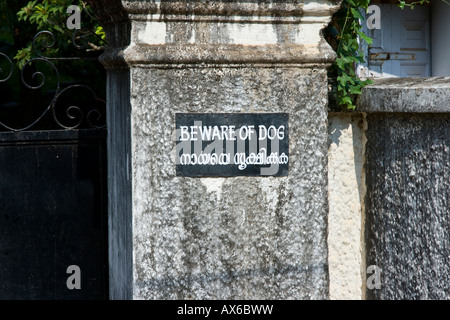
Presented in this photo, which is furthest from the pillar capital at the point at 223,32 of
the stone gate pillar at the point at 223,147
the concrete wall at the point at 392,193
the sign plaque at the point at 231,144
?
the concrete wall at the point at 392,193

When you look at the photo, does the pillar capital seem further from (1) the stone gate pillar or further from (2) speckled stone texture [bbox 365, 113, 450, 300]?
(2) speckled stone texture [bbox 365, 113, 450, 300]

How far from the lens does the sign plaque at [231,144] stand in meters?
2.75

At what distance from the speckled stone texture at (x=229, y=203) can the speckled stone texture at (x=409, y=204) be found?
0.45 meters

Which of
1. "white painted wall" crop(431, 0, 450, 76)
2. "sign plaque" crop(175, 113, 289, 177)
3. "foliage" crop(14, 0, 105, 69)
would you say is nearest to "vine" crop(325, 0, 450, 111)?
"sign plaque" crop(175, 113, 289, 177)

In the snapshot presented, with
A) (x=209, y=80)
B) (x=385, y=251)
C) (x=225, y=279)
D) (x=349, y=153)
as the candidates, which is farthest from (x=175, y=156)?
(x=385, y=251)

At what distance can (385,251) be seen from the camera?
3.21 metres

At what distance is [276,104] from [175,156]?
511 mm

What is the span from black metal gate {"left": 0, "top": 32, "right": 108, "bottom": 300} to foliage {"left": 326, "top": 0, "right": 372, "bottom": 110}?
50.4 inches

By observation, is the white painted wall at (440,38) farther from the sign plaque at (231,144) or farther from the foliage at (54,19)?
the foliage at (54,19)

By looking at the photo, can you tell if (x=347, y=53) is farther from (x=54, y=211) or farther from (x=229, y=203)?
(x=54, y=211)

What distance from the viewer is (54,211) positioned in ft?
11.4

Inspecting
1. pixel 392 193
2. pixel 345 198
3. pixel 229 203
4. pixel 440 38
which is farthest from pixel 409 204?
pixel 440 38

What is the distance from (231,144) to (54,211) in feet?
4.03

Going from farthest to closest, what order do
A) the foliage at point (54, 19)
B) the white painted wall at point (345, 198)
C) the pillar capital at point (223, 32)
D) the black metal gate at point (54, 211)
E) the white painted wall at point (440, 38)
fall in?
1. the foliage at point (54, 19)
2. the white painted wall at point (440, 38)
3. the black metal gate at point (54, 211)
4. the white painted wall at point (345, 198)
5. the pillar capital at point (223, 32)
